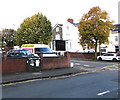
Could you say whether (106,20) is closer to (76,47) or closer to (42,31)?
(42,31)

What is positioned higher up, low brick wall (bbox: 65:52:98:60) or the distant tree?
the distant tree

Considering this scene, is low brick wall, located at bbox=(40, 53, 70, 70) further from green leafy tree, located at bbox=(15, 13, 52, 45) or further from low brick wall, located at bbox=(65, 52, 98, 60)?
green leafy tree, located at bbox=(15, 13, 52, 45)

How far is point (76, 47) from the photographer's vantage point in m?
51.8

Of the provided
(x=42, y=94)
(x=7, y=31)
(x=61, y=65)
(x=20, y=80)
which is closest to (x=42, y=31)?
(x=7, y=31)

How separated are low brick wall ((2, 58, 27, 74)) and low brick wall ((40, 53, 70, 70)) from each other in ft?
6.59

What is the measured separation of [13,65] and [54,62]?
15.1ft

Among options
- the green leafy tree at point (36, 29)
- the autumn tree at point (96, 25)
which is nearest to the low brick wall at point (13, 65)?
the autumn tree at point (96, 25)

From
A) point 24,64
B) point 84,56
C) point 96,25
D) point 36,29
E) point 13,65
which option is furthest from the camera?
point 36,29

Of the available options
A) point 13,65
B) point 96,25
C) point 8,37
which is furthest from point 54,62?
point 8,37

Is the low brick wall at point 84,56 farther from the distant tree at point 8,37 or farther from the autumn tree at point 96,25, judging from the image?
the distant tree at point 8,37

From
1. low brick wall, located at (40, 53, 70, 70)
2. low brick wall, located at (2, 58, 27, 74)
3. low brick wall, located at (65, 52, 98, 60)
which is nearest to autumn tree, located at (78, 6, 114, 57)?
low brick wall, located at (65, 52, 98, 60)

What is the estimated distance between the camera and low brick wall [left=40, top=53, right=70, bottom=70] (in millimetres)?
Result: 16587

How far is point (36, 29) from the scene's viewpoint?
144 feet

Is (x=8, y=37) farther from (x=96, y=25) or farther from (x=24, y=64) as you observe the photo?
(x=24, y=64)
